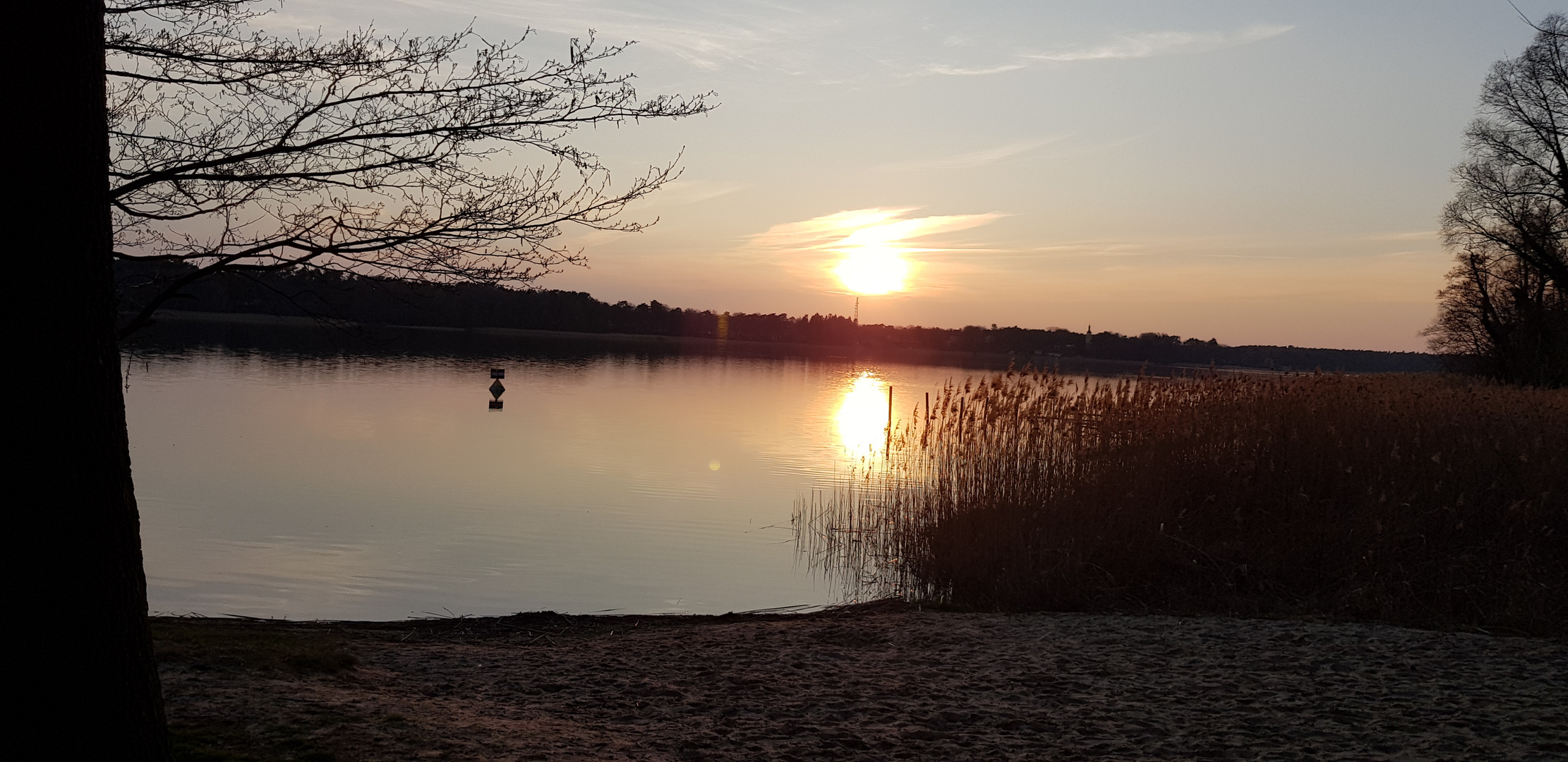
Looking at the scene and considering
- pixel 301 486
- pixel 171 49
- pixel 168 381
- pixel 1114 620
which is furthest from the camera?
pixel 168 381

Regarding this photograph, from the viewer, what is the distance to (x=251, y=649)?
6.13 meters

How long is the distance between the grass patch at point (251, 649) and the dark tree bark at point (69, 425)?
1.67 m

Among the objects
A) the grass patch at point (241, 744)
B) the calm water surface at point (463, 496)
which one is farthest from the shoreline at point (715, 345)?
the grass patch at point (241, 744)

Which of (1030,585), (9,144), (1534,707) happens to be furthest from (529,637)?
(1534,707)

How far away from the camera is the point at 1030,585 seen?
9297mm

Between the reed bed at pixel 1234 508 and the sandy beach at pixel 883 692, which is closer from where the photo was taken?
the sandy beach at pixel 883 692

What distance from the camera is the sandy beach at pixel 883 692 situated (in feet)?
15.6

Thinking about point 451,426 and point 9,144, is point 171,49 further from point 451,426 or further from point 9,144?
point 451,426

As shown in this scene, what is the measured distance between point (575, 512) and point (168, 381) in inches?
925

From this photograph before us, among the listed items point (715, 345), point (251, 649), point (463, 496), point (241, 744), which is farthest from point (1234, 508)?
point (715, 345)

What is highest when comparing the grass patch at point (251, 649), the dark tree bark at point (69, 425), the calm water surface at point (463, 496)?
the dark tree bark at point (69, 425)

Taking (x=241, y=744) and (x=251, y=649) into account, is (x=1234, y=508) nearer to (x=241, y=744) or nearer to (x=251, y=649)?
(x=251, y=649)

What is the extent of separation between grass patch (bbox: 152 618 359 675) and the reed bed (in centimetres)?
532

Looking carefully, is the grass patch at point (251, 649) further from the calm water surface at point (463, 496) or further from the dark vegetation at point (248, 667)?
A: the calm water surface at point (463, 496)
